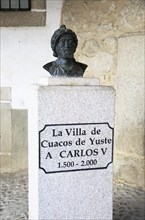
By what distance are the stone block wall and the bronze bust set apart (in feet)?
3.90

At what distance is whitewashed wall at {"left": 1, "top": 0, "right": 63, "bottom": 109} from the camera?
3.81 metres

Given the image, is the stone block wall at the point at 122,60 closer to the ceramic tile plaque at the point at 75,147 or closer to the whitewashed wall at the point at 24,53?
the whitewashed wall at the point at 24,53

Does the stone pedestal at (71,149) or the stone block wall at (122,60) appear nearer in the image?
the stone pedestal at (71,149)

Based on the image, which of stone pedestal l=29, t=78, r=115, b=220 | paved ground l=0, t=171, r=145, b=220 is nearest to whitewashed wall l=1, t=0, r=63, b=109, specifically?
paved ground l=0, t=171, r=145, b=220

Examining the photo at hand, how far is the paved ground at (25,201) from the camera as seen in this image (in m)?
2.66

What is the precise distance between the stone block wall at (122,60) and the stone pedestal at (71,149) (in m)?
1.22

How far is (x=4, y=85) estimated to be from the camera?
385 cm

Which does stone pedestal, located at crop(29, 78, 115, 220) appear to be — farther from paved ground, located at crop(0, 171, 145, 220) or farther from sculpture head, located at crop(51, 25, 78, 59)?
paved ground, located at crop(0, 171, 145, 220)

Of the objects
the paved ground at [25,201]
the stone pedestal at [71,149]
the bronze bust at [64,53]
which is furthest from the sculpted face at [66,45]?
the paved ground at [25,201]

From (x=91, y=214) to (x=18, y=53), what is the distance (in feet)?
7.02

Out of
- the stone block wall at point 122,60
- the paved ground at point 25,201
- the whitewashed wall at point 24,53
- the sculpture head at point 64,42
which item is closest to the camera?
the sculpture head at point 64,42

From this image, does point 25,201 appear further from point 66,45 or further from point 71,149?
point 66,45

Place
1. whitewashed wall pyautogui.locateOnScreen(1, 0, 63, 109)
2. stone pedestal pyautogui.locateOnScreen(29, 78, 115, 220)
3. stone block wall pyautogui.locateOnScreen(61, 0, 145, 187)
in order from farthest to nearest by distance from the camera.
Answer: whitewashed wall pyautogui.locateOnScreen(1, 0, 63, 109)
stone block wall pyautogui.locateOnScreen(61, 0, 145, 187)
stone pedestal pyautogui.locateOnScreen(29, 78, 115, 220)

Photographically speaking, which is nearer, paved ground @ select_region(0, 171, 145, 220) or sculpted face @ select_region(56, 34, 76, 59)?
sculpted face @ select_region(56, 34, 76, 59)
